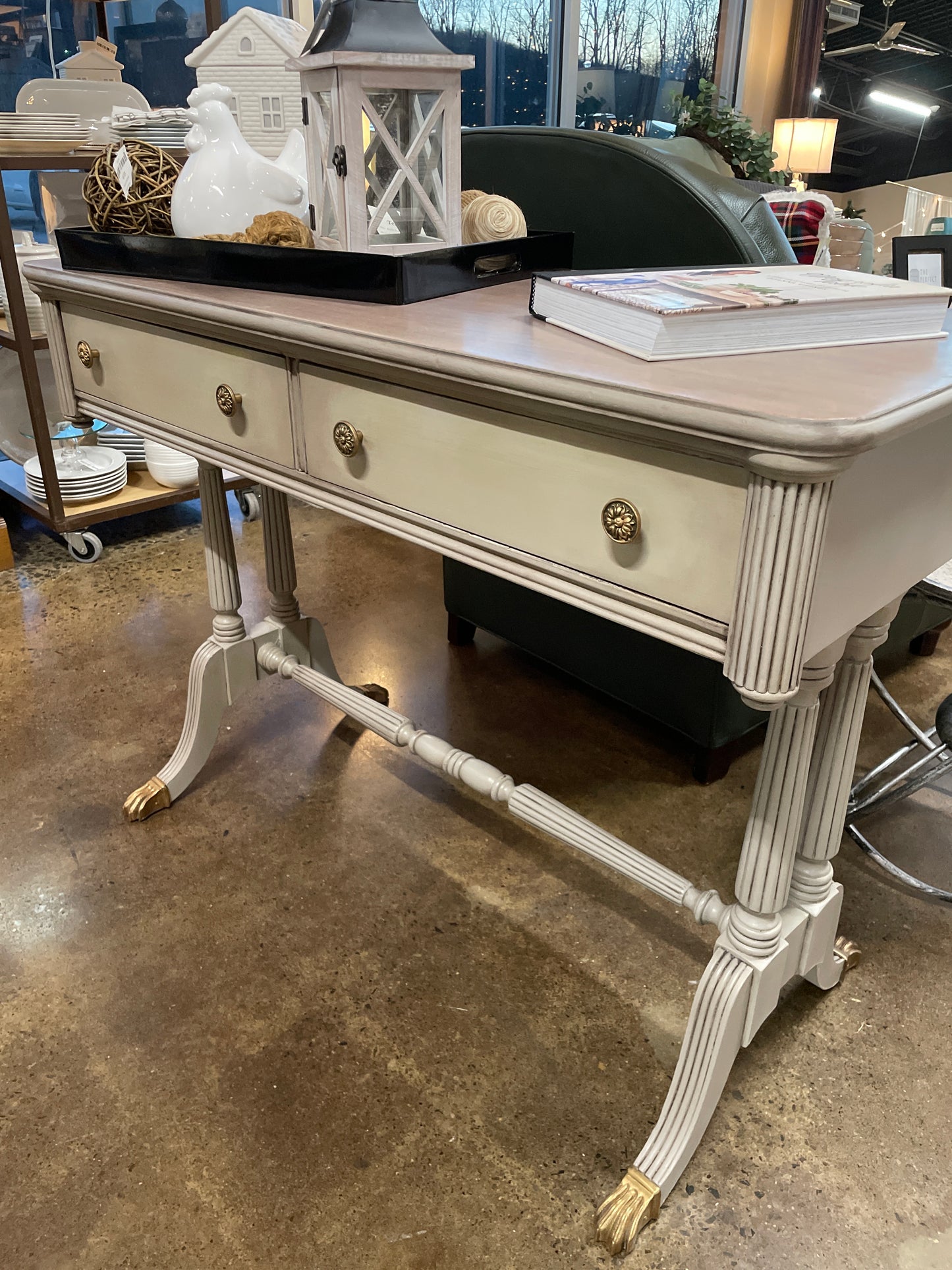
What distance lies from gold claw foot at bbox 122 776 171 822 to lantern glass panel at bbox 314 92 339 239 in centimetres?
96

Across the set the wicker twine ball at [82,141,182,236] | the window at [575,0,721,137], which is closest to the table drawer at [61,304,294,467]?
the wicker twine ball at [82,141,182,236]

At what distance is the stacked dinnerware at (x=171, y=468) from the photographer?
8.79 feet

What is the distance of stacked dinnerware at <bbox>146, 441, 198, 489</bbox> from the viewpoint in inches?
105

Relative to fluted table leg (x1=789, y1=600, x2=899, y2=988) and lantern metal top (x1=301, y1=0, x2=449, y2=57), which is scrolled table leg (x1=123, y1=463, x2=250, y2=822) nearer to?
lantern metal top (x1=301, y1=0, x2=449, y2=57)

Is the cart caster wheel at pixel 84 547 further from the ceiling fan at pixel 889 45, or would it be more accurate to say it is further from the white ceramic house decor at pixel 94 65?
the ceiling fan at pixel 889 45

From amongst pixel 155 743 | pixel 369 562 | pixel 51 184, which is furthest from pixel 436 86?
pixel 51 184

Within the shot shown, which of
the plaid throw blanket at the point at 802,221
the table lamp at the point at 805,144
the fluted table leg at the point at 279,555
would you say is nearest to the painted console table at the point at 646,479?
the fluted table leg at the point at 279,555

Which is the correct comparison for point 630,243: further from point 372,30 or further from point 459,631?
point 459,631

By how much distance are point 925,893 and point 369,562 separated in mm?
1591

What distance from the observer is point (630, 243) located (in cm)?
139

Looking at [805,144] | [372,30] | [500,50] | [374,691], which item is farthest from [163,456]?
[805,144]

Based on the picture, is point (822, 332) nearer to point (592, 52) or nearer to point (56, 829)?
point (56, 829)

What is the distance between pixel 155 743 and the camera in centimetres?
180

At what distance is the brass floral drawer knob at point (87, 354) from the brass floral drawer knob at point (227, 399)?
315mm
